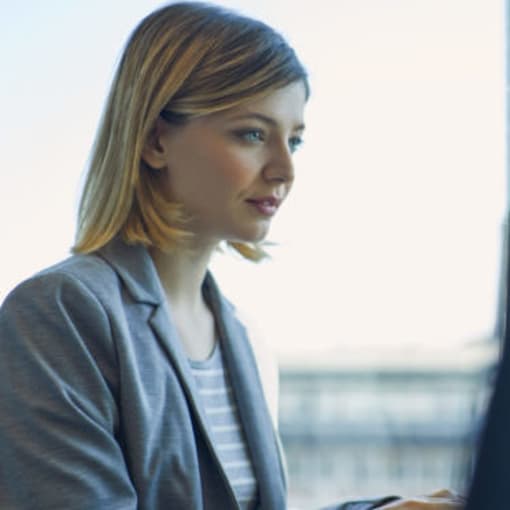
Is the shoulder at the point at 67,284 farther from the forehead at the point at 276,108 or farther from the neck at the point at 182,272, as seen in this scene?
the forehead at the point at 276,108

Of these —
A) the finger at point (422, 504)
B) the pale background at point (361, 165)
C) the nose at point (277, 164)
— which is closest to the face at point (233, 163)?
the nose at point (277, 164)

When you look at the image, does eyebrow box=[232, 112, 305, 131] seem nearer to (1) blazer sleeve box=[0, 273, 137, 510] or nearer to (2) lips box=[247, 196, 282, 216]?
(2) lips box=[247, 196, 282, 216]

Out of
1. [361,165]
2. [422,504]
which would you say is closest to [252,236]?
[422,504]

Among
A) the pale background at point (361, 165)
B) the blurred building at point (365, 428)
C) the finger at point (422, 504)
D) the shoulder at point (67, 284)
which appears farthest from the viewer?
the blurred building at point (365, 428)

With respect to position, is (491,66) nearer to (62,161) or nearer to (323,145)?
(323,145)

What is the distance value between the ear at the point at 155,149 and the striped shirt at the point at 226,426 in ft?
0.94

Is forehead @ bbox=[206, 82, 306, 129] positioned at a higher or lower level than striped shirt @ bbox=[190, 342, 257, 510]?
higher

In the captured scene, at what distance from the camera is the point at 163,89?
1.18 meters

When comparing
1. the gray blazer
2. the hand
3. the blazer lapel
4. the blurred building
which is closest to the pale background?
the blurred building

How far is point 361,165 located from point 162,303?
85 centimetres

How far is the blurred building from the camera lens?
1922 millimetres

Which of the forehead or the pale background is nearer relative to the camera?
the forehead

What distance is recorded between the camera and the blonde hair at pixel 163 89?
1182mm

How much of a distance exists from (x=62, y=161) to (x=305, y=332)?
0.66m
